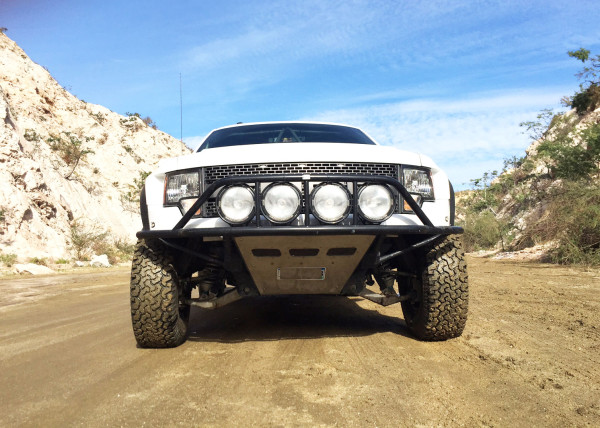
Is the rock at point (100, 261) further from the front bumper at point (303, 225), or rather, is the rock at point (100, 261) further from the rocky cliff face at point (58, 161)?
the front bumper at point (303, 225)

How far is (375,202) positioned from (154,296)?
1608mm

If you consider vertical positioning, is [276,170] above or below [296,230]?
above

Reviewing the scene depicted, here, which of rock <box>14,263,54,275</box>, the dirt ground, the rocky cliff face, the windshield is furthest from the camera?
the rocky cliff face

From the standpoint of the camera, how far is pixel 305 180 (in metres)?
2.68

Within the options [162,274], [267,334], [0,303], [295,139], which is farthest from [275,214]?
[0,303]

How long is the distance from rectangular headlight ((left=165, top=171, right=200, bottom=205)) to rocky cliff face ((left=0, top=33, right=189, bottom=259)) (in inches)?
442

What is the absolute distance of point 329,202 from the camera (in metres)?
2.74

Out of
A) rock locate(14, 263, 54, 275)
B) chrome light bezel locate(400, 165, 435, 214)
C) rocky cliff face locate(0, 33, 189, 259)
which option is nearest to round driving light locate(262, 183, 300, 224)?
chrome light bezel locate(400, 165, 435, 214)

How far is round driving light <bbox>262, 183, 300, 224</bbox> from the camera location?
2.70 m

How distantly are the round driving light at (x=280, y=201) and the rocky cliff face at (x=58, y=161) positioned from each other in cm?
1195

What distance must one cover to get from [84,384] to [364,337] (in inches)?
77.5

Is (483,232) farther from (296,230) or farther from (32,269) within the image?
(296,230)

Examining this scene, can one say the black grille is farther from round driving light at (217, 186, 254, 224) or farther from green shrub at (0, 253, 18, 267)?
green shrub at (0, 253, 18, 267)

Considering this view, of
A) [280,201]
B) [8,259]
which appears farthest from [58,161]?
[280,201]
